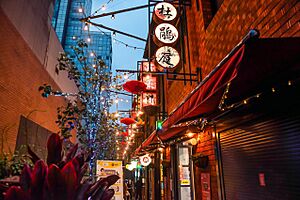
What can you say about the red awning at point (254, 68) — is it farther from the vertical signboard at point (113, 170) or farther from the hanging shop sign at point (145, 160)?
the hanging shop sign at point (145, 160)

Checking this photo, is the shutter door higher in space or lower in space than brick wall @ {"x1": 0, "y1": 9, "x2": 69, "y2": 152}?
lower

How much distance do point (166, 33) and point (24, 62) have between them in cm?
813

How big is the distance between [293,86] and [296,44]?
74 cm

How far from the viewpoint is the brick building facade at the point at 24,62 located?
30.0 ft

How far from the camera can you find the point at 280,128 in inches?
124

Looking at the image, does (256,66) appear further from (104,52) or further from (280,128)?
(104,52)

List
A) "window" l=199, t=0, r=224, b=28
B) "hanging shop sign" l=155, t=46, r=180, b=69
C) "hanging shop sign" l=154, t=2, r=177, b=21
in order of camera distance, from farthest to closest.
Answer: "hanging shop sign" l=154, t=2, r=177, b=21 → "hanging shop sign" l=155, t=46, r=180, b=69 → "window" l=199, t=0, r=224, b=28

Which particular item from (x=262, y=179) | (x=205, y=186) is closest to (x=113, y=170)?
(x=205, y=186)

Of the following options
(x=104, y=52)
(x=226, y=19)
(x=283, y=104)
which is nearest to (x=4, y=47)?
(x=226, y=19)

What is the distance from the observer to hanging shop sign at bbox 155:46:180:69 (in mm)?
6508

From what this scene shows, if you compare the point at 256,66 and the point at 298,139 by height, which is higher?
the point at 256,66

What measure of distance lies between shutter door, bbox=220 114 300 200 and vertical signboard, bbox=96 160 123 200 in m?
5.50

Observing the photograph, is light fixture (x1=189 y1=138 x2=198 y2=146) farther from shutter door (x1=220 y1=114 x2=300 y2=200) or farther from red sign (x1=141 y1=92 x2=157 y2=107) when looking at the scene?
red sign (x1=141 y1=92 x2=157 y2=107)

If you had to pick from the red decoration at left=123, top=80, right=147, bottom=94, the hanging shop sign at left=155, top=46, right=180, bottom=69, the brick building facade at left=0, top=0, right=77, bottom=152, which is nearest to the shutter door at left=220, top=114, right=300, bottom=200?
the hanging shop sign at left=155, top=46, right=180, bottom=69
